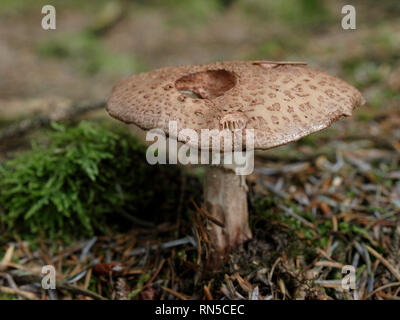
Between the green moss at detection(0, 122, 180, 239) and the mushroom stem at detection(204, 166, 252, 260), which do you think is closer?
the mushroom stem at detection(204, 166, 252, 260)

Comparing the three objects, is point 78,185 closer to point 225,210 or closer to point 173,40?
point 225,210

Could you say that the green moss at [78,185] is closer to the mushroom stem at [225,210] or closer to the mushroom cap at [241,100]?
the mushroom stem at [225,210]

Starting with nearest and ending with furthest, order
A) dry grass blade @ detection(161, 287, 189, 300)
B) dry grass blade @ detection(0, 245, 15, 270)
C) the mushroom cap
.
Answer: the mushroom cap
dry grass blade @ detection(161, 287, 189, 300)
dry grass blade @ detection(0, 245, 15, 270)

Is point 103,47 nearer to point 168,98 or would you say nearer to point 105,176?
point 105,176

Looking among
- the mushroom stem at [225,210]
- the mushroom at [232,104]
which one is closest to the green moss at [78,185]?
the mushroom stem at [225,210]

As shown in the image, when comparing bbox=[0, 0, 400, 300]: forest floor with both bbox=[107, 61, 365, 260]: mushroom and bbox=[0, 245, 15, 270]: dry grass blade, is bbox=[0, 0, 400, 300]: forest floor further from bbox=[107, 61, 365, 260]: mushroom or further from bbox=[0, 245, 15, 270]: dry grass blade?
bbox=[107, 61, 365, 260]: mushroom

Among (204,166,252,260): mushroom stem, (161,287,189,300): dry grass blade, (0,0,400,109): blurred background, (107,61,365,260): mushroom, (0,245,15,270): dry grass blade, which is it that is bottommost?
(161,287,189,300): dry grass blade

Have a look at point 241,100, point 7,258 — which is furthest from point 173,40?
point 241,100

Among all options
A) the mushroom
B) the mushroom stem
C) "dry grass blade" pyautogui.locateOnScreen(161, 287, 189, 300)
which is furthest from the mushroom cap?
"dry grass blade" pyautogui.locateOnScreen(161, 287, 189, 300)

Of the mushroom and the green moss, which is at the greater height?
the mushroom
